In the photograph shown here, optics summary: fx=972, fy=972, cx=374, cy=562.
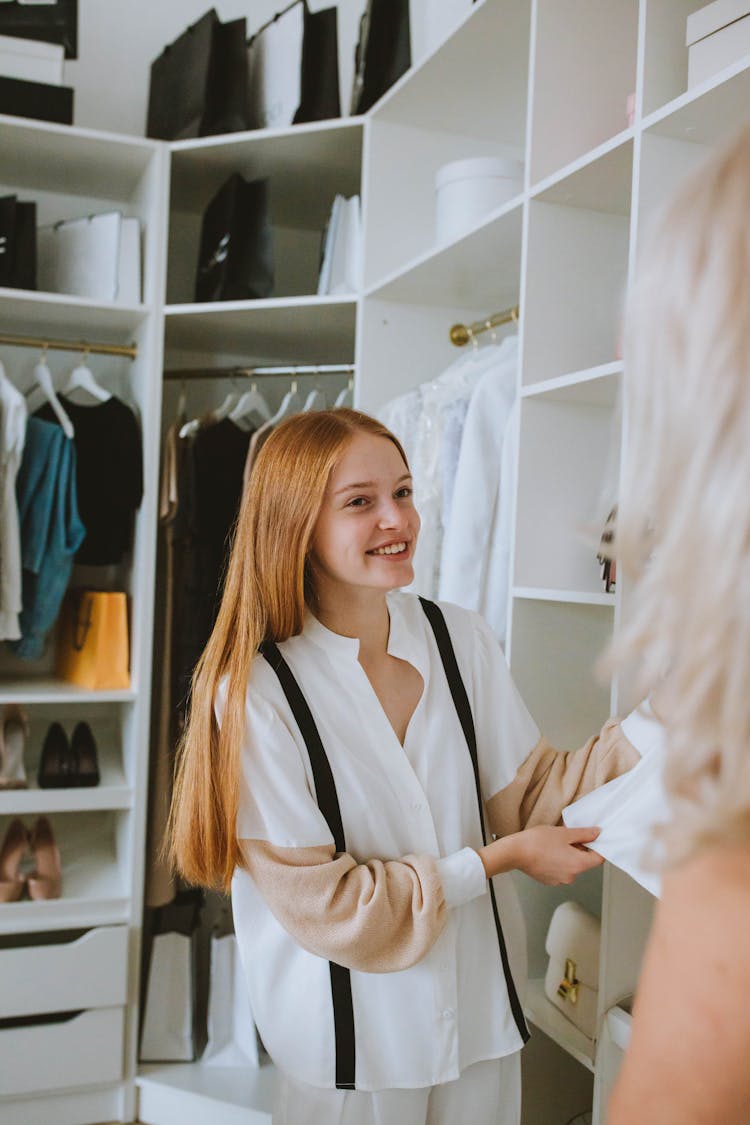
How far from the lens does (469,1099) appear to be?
1379 millimetres

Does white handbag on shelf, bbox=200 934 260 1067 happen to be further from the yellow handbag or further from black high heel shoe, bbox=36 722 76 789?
the yellow handbag

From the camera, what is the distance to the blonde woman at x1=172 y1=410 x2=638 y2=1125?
126 centimetres

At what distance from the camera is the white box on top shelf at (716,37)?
129 cm

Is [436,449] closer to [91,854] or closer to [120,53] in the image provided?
[91,854]

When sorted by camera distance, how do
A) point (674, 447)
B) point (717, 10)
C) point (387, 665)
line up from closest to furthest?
point (674, 447) < point (717, 10) < point (387, 665)

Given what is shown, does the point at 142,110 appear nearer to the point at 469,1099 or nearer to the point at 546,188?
the point at 546,188

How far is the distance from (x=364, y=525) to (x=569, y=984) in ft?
2.94

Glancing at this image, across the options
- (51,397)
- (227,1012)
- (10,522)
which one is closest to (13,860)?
(227,1012)

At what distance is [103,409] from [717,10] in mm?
1699

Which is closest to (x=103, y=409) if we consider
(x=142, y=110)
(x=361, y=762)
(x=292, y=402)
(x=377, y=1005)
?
(x=292, y=402)

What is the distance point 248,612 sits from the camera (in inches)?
54.0

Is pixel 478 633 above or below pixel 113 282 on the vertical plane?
below

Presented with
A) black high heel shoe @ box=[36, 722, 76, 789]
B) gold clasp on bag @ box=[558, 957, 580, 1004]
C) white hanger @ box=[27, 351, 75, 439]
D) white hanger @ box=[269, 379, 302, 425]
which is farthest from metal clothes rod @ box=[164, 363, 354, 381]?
gold clasp on bag @ box=[558, 957, 580, 1004]

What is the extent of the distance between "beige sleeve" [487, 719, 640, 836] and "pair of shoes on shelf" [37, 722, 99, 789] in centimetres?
137
